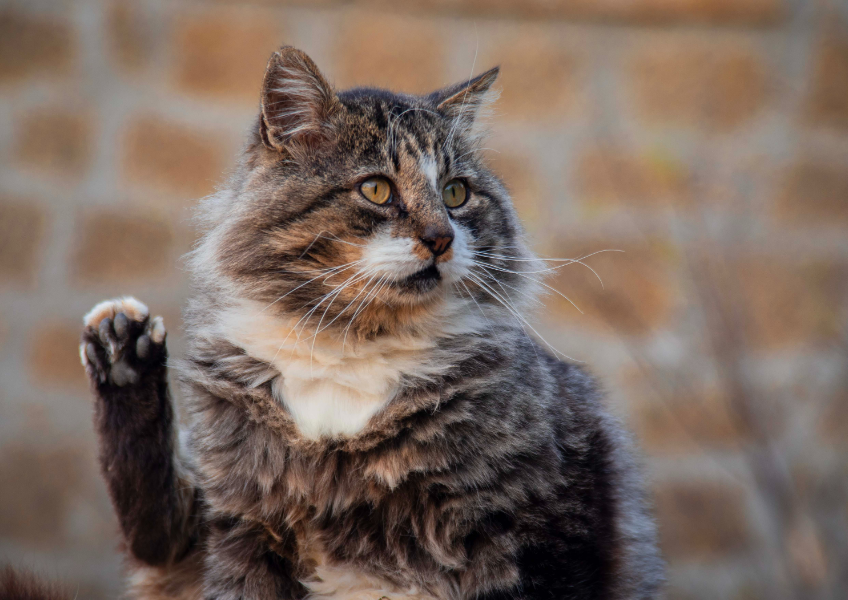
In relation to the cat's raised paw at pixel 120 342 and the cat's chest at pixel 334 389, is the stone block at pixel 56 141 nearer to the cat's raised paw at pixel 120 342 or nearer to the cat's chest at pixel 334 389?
the cat's raised paw at pixel 120 342

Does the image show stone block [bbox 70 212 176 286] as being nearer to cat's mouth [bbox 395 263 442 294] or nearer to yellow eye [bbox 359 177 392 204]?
yellow eye [bbox 359 177 392 204]

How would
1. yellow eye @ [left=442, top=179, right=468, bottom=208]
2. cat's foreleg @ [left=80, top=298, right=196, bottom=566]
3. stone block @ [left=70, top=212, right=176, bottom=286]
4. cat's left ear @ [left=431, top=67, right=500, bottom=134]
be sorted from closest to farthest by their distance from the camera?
1. cat's foreleg @ [left=80, top=298, right=196, bottom=566]
2. yellow eye @ [left=442, top=179, right=468, bottom=208]
3. cat's left ear @ [left=431, top=67, right=500, bottom=134]
4. stone block @ [left=70, top=212, right=176, bottom=286]

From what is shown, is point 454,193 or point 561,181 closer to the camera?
point 454,193

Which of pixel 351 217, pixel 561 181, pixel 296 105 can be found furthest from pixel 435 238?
pixel 561 181

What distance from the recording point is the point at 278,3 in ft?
11.1

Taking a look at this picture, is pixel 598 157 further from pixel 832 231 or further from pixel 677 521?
pixel 677 521

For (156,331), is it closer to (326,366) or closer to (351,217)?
(326,366)

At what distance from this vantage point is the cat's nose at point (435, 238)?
5.64 feet

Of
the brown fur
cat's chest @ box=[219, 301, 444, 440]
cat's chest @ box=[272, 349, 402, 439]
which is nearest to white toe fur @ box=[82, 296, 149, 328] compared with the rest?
cat's chest @ box=[219, 301, 444, 440]

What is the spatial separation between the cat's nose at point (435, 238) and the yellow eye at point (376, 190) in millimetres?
167

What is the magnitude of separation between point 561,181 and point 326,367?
2047 millimetres

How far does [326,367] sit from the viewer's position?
1.79 meters

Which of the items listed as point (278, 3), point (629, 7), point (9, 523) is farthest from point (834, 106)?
point (9, 523)

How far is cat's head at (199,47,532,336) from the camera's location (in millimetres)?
1751
